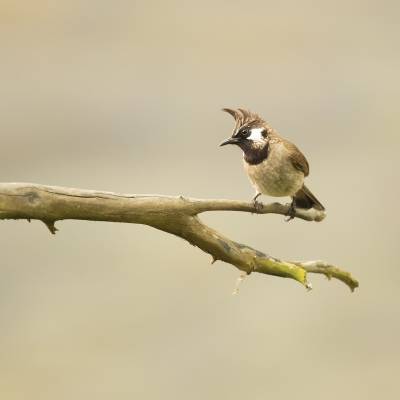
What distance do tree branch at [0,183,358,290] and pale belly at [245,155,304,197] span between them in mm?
1001

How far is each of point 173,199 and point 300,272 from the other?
93 cm

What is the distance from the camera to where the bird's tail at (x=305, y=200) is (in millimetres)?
5137

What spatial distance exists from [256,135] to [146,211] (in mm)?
1356

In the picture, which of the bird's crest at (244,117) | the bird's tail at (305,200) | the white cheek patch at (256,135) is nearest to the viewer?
the bird's crest at (244,117)

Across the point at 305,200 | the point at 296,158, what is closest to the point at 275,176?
the point at 296,158

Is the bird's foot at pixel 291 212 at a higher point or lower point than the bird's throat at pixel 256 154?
lower

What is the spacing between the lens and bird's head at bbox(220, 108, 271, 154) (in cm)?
433

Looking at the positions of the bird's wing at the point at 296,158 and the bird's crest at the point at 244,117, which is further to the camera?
the bird's wing at the point at 296,158

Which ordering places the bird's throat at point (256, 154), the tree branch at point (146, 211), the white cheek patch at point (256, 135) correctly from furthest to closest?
the bird's throat at point (256, 154) → the white cheek patch at point (256, 135) → the tree branch at point (146, 211)

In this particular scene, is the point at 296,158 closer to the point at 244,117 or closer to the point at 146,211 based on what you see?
the point at 244,117

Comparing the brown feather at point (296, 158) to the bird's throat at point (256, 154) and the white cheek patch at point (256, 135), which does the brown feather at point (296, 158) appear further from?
the white cheek patch at point (256, 135)

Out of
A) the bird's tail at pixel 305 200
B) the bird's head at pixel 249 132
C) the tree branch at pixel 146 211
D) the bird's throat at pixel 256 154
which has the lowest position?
Answer: the tree branch at pixel 146 211

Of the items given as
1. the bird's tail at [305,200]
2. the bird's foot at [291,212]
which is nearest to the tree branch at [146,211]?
the bird's foot at [291,212]

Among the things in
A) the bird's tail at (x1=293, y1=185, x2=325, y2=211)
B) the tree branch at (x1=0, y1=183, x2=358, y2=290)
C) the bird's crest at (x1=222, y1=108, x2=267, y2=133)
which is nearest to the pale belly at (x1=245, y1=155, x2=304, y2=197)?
the bird's tail at (x1=293, y1=185, x2=325, y2=211)
